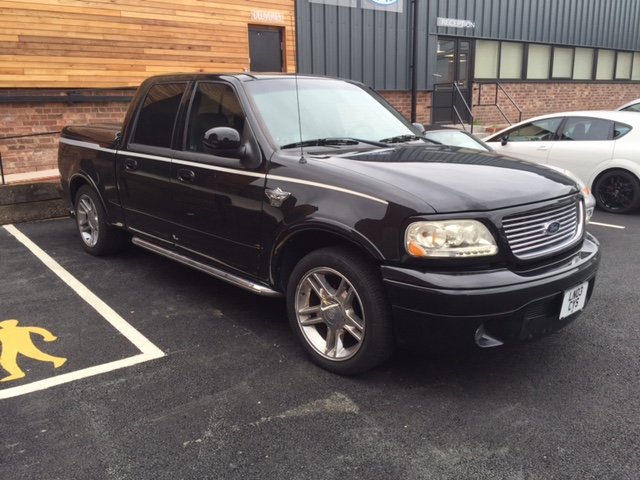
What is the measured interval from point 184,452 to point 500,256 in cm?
183

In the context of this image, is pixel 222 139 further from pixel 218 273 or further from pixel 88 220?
pixel 88 220

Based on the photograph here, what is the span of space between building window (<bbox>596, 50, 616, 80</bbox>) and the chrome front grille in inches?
802

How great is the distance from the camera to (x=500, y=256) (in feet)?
9.25

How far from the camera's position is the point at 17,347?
369cm

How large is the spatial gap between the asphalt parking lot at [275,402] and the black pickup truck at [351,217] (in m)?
0.37

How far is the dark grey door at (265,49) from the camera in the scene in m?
12.3

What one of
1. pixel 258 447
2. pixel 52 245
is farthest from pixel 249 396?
pixel 52 245

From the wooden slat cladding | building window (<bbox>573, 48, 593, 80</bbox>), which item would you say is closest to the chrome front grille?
the wooden slat cladding

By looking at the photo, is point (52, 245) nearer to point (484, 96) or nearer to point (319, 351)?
point (319, 351)

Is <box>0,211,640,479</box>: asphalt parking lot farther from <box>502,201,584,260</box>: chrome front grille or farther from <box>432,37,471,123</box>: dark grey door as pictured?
<box>432,37,471,123</box>: dark grey door

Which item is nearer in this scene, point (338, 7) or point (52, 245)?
point (52, 245)

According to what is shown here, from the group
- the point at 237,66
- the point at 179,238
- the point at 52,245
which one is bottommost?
the point at 52,245

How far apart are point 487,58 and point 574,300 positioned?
52.9 feet

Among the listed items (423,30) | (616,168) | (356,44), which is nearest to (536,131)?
(616,168)
